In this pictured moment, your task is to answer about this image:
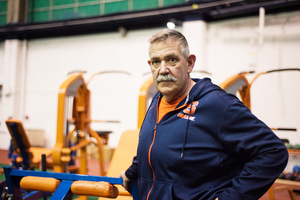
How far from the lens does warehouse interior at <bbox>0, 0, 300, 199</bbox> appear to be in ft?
17.0

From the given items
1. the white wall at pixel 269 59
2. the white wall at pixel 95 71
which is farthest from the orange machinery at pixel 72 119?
the white wall at pixel 269 59

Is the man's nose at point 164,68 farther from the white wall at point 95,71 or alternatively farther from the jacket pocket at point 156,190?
the white wall at point 95,71

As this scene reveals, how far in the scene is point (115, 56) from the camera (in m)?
7.03

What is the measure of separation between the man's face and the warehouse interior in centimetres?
252

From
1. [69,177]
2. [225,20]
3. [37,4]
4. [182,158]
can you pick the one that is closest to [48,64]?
[37,4]

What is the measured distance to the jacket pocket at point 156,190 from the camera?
1.03m

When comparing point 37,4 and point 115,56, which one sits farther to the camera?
point 37,4

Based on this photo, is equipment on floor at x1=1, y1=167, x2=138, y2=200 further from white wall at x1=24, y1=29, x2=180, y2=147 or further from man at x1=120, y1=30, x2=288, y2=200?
white wall at x1=24, y1=29, x2=180, y2=147

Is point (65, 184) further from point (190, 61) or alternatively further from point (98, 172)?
point (98, 172)

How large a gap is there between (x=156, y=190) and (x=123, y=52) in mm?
6157

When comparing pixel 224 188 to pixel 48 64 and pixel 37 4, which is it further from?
pixel 37 4

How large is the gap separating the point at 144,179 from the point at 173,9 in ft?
17.3

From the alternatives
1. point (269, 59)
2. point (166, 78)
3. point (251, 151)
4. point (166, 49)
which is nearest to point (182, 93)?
point (166, 78)

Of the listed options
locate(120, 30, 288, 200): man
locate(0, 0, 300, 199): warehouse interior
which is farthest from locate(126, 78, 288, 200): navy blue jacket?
locate(0, 0, 300, 199): warehouse interior
